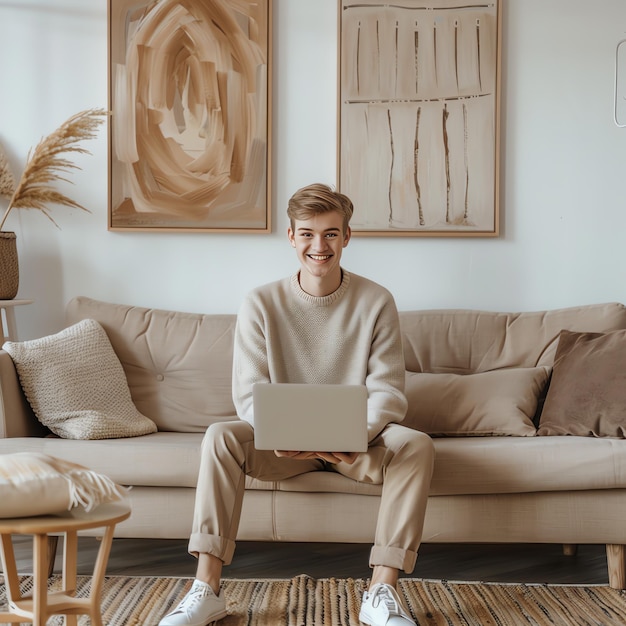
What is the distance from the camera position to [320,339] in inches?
98.0

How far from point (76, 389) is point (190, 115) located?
120 cm

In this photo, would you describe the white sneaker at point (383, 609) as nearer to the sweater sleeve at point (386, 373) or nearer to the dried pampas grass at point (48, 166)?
the sweater sleeve at point (386, 373)

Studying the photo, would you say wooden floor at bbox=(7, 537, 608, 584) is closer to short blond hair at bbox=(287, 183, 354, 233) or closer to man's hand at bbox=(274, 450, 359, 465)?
man's hand at bbox=(274, 450, 359, 465)

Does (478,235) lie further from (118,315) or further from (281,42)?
(118,315)

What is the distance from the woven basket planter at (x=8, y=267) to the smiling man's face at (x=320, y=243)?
117 cm

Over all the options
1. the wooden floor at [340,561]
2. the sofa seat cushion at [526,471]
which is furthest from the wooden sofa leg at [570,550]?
the sofa seat cushion at [526,471]

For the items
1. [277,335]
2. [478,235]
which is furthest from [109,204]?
[478,235]

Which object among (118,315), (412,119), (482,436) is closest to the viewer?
(482,436)

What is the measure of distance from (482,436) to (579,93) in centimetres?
147

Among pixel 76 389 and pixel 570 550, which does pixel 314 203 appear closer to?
pixel 76 389

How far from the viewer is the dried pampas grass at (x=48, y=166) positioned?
9.95 feet

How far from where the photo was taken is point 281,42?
10.6 feet

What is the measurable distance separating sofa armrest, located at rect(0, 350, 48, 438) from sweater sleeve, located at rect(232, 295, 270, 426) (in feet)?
2.23

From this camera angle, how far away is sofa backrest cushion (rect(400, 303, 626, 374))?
2932 millimetres
